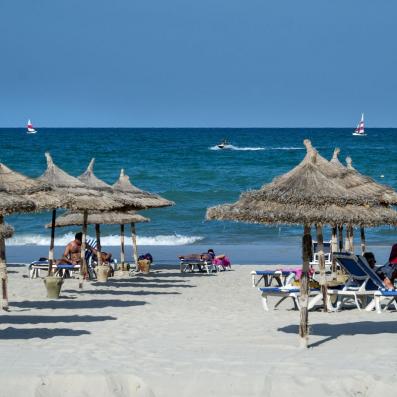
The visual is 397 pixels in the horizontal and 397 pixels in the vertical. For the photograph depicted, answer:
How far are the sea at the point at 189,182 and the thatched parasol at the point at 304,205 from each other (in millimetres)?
3767

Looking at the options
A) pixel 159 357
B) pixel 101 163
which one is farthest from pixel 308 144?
pixel 101 163

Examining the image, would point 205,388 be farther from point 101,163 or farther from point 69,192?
point 101,163

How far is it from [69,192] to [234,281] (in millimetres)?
3619

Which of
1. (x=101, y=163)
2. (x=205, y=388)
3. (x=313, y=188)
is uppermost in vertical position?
(x=101, y=163)

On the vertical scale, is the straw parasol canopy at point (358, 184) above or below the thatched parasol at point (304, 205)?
above

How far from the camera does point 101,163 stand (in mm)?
58969

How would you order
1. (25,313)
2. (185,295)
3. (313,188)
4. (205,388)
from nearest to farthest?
(205,388), (313,188), (25,313), (185,295)

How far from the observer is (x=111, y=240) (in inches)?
1054

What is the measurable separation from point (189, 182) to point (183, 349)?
37478mm

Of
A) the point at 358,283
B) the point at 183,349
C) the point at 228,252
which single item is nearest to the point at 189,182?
the point at 228,252

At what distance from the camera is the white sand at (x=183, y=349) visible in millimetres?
7082

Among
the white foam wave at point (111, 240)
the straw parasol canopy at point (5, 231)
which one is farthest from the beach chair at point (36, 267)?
the white foam wave at point (111, 240)

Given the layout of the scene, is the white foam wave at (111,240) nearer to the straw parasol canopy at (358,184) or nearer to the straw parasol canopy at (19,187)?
the straw parasol canopy at (358,184)

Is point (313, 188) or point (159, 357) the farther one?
point (313, 188)
